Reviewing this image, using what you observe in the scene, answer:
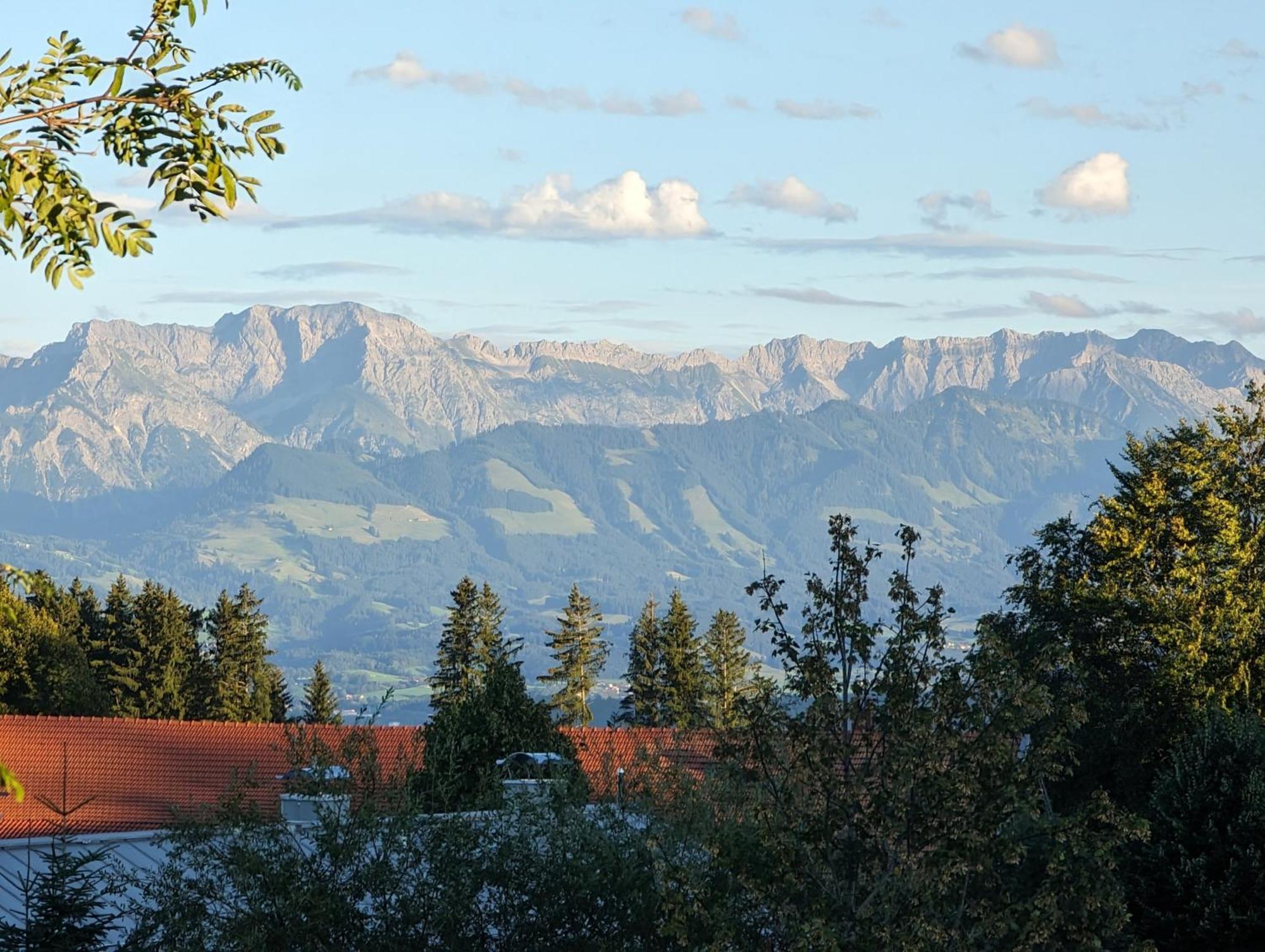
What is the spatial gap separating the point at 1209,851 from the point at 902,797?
1528 cm

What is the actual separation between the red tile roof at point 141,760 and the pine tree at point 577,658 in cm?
4650

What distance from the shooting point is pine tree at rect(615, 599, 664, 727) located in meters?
89.7

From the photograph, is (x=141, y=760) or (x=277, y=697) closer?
(x=141, y=760)

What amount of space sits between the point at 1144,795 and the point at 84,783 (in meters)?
25.0

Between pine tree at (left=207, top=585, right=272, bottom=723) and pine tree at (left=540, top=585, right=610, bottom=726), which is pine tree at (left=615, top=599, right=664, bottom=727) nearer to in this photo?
pine tree at (left=540, top=585, right=610, bottom=726)

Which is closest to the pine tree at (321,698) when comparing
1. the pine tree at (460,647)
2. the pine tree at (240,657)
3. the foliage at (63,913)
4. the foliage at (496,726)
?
the pine tree at (240,657)

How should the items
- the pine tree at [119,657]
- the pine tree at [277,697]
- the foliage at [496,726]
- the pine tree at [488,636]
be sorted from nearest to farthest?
1. the foliage at [496,726]
2. the pine tree at [119,657]
3. the pine tree at [488,636]
4. the pine tree at [277,697]

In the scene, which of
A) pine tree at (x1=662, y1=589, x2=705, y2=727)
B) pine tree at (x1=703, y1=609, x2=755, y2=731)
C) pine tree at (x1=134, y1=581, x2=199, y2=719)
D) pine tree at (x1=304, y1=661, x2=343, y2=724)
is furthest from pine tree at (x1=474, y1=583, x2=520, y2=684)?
pine tree at (x1=134, y1=581, x2=199, y2=719)

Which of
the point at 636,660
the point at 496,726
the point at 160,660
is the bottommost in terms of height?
the point at 496,726

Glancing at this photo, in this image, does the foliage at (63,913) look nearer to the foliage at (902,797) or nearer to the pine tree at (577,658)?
the foliage at (902,797)

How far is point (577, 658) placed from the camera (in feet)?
320

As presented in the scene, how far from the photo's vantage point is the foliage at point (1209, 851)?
88.6ft

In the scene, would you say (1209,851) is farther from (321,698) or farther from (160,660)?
(321,698)

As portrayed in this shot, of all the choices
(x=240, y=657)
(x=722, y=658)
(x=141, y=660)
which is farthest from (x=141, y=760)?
(x=722, y=658)
